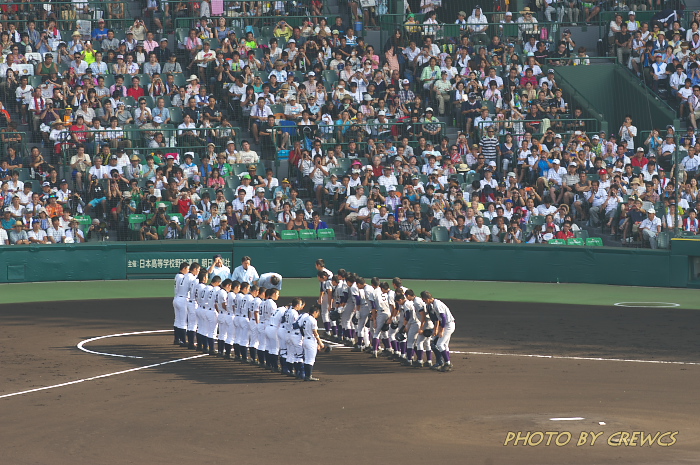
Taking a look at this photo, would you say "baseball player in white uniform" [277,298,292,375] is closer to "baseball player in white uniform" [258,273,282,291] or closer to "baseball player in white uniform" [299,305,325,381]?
"baseball player in white uniform" [299,305,325,381]

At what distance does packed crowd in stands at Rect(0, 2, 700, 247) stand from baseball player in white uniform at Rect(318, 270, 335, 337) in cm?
781

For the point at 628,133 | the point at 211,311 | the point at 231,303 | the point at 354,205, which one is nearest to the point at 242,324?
the point at 231,303

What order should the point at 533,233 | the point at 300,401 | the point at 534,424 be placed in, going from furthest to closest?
1. the point at 533,233
2. the point at 300,401
3. the point at 534,424

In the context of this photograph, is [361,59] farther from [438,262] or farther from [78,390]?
[78,390]

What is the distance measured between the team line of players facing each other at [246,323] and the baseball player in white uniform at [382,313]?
1073 mm

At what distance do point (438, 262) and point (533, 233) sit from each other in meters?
2.47

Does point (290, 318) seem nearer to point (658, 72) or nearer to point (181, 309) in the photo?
point (181, 309)

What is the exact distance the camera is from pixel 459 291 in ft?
94.0

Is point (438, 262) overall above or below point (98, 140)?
below

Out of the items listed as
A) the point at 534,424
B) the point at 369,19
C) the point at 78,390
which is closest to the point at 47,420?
the point at 78,390

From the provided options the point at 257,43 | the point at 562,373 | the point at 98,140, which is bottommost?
the point at 562,373

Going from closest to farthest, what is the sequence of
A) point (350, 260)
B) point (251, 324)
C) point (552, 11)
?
point (251, 324), point (350, 260), point (552, 11)

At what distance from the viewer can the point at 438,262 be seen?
30.4 metres

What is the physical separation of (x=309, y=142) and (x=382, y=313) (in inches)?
512
